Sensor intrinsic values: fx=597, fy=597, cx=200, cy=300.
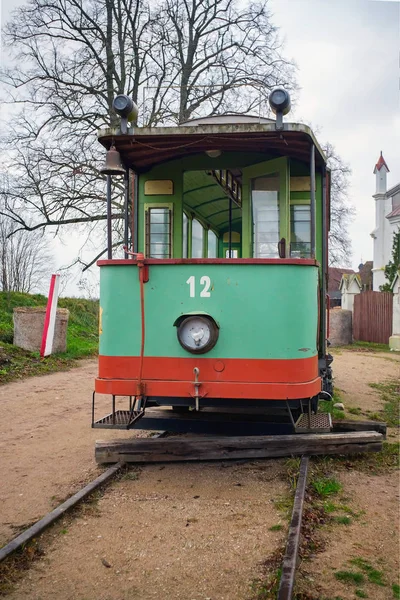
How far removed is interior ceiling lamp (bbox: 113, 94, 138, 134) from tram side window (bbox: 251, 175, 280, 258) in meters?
1.43

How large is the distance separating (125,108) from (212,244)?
307cm

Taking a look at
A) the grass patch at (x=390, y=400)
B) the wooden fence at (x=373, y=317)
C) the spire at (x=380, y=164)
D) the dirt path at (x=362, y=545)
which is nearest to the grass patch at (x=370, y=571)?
the dirt path at (x=362, y=545)

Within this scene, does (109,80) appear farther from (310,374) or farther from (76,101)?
(310,374)

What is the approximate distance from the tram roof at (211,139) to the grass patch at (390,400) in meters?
4.10

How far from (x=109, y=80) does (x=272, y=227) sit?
14277mm

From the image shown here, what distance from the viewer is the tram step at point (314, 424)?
219 inches

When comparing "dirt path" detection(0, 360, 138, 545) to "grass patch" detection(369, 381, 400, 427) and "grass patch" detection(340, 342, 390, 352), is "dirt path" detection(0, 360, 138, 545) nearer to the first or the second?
"grass patch" detection(369, 381, 400, 427)

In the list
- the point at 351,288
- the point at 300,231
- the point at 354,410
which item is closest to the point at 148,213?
the point at 300,231

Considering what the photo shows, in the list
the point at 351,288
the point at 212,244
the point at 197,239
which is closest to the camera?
the point at 197,239

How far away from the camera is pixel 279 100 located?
5.24 meters

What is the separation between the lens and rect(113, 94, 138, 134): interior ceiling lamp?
5359mm

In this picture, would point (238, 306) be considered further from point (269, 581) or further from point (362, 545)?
point (269, 581)

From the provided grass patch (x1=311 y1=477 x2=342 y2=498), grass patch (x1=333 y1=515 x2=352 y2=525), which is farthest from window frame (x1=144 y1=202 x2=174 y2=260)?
grass patch (x1=333 y1=515 x2=352 y2=525)

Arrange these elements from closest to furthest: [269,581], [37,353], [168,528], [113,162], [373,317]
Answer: [269,581], [168,528], [113,162], [37,353], [373,317]
